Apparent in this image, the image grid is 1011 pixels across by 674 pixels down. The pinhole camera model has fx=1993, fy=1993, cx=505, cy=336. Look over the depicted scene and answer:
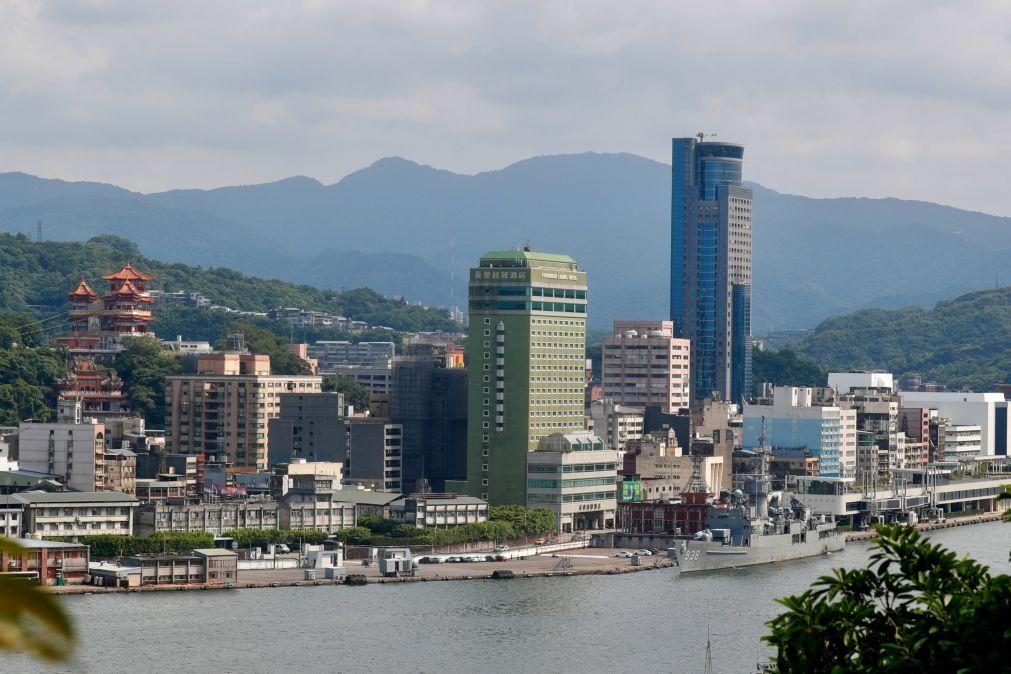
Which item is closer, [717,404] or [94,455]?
[94,455]

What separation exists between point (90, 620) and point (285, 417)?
34937 millimetres

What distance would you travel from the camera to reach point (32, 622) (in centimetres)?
638

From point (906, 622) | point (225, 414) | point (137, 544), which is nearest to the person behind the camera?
point (906, 622)

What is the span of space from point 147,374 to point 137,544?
3722 cm

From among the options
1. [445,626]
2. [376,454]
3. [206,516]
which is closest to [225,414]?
[376,454]

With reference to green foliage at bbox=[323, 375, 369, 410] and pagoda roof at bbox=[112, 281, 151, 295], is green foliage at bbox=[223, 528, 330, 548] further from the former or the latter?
pagoda roof at bbox=[112, 281, 151, 295]

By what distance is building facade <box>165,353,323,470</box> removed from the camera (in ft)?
279

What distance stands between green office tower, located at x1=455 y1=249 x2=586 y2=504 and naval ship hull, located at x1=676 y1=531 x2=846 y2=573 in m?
8.80

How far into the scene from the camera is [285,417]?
8031 cm

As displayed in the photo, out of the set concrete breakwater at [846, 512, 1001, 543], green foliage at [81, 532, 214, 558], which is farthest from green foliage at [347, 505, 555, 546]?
concrete breakwater at [846, 512, 1001, 543]

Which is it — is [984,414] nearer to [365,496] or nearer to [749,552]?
[749,552]

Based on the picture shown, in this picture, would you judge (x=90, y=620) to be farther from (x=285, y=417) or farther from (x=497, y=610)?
(x=285, y=417)

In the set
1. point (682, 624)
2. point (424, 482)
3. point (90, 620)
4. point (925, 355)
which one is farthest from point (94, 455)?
point (925, 355)

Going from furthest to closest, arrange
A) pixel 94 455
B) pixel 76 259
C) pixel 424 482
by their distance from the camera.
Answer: pixel 76 259 → pixel 424 482 → pixel 94 455
